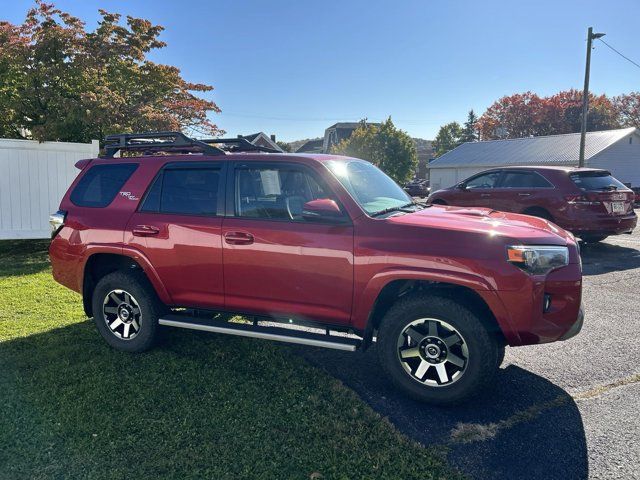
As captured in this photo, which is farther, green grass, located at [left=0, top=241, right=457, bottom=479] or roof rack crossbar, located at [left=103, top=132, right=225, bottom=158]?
roof rack crossbar, located at [left=103, top=132, right=225, bottom=158]

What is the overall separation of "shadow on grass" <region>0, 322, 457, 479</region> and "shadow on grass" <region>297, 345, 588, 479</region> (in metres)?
0.18

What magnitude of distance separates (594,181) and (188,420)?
27.8 ft

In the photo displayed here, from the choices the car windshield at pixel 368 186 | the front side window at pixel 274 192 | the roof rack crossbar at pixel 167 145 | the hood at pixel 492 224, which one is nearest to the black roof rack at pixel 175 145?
the roof rack crossbar at pixel 167 145

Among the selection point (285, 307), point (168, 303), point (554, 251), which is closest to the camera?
point (554, 251)

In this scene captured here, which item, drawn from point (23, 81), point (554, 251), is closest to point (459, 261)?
point (554, 251)

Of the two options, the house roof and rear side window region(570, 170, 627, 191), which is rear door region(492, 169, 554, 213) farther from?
the house roof

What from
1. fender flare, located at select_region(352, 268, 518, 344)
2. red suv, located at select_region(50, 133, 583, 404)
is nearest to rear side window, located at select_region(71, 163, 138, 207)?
red suv, located at select_region(50, 133, 583, 404)

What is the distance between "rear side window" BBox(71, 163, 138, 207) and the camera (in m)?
4.61

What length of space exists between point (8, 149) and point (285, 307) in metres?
8.24

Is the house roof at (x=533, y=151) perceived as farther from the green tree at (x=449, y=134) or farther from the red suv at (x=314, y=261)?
the green tree at (x=449, y=134)

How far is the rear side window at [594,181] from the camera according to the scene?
8531mm

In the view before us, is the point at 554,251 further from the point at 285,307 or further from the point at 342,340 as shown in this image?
the point at 285,307

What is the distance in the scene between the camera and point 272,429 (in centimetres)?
313

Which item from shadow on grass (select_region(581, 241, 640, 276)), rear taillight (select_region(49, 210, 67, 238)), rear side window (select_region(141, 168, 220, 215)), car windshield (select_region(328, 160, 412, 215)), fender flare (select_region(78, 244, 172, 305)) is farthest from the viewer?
shadow on grass (select_region(581, 241, 640, 276))
